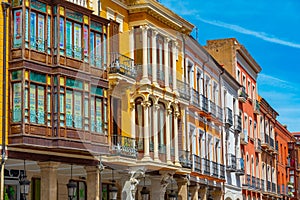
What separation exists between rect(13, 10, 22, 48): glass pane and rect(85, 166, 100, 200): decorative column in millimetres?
6419

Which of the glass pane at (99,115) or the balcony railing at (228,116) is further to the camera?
the balcony railing at (228,116)

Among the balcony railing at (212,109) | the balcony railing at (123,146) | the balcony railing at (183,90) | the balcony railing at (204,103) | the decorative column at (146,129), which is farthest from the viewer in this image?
the balcony railing at (212,109)

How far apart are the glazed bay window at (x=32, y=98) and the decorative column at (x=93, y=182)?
431 centimetres

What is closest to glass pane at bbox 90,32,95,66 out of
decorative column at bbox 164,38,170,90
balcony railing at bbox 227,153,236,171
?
decorative column at bbox 164,38,170,90

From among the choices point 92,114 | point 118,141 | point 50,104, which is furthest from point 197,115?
point 50,104

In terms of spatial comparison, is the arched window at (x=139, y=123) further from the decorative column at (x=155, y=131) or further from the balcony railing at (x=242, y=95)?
the balcony railing at (x=242, y=95)

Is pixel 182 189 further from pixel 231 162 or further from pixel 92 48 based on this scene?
pixel 92 48

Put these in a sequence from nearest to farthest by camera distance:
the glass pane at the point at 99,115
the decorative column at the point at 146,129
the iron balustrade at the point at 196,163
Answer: the glass pane at the point at 99,115 → the decorative column at the point at 146,129 → the iron balustrade at the point at 196,163

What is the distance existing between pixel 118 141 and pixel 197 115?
11.7 meters

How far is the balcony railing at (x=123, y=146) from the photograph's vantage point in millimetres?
28031

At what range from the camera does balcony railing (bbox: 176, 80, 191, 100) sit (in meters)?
34.9

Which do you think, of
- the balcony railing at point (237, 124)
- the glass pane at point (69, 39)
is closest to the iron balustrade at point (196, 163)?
the balcony railing at point (237, 124)

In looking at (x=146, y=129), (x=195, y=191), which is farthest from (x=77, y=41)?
(x=195, y=191)

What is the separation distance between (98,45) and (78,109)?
3.45m
